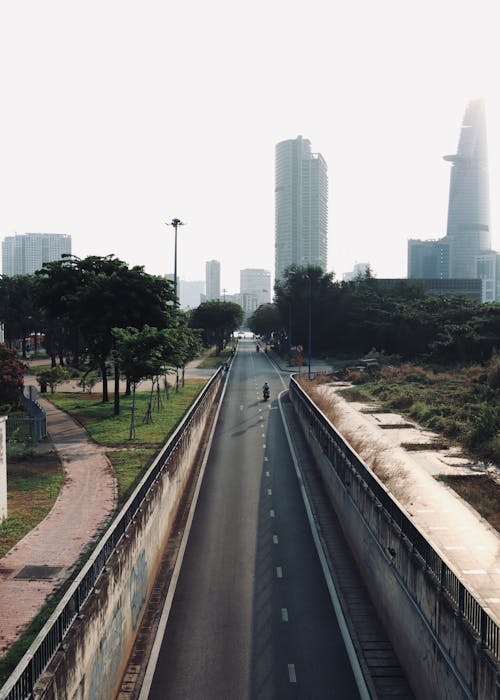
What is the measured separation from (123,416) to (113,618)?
2756cm

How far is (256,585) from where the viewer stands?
17766 mm

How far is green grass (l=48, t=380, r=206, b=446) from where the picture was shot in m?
33.1

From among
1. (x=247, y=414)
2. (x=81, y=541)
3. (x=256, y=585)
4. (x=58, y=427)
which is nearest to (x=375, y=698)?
(x=256, y=585)

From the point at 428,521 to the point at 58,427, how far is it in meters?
22.7

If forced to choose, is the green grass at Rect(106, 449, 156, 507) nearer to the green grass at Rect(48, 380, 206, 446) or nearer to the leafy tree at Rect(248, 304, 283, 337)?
the green grass at Rect(48, 380, 206, 446)

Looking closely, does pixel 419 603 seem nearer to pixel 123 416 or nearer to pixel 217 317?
pixel 123 416

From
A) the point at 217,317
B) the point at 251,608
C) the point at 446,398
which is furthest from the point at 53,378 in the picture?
the point at 217,317

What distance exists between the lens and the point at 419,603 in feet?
43.1

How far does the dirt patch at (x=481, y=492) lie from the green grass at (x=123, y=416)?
45.4ft

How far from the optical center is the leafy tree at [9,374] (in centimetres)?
3559

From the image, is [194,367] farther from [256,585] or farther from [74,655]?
[74,655]

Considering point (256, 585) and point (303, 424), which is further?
point (303, 424)

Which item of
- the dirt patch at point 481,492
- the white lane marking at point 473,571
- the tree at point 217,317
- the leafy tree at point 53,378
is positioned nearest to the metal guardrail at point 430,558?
the white lane marking at point 473,571

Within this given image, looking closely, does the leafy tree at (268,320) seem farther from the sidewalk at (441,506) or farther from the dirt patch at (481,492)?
the dirt patch at (481,492)
